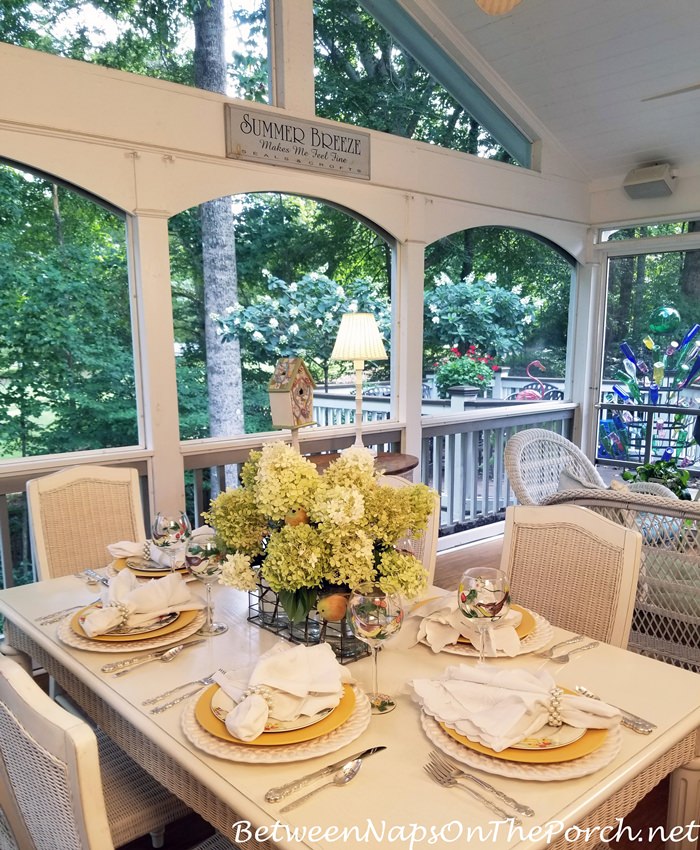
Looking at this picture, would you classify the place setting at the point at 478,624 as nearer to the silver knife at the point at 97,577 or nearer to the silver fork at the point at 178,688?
the silver fork at the point at 178,688

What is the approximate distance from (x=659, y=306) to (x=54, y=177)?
4377 mm

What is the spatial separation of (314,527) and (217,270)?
2406mm

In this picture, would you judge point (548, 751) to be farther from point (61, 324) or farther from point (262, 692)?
point (61, 324)

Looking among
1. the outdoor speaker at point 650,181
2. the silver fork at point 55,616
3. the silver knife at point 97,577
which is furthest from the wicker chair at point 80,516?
the outdoor speaker at point 650,181

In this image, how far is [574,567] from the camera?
6.33 feet

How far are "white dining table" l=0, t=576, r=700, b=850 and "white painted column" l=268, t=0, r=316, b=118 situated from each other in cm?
297

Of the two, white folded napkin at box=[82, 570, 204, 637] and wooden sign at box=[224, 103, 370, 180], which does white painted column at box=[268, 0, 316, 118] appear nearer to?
wooden sign at box=[224, 103, 370, 180]

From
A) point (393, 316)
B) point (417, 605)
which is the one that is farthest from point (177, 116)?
point (417, 605)

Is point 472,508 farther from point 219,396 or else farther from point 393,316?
point 219,396

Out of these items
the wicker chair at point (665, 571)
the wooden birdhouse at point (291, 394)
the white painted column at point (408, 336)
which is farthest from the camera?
the white painted column at point (408, 336)

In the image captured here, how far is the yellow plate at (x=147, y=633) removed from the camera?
5.35 feet

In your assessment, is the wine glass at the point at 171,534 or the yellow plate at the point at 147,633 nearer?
the yellow plate at the point at 147,633

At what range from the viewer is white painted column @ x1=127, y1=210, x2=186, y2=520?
3219mm

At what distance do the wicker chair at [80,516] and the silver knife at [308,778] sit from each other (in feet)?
5.08
